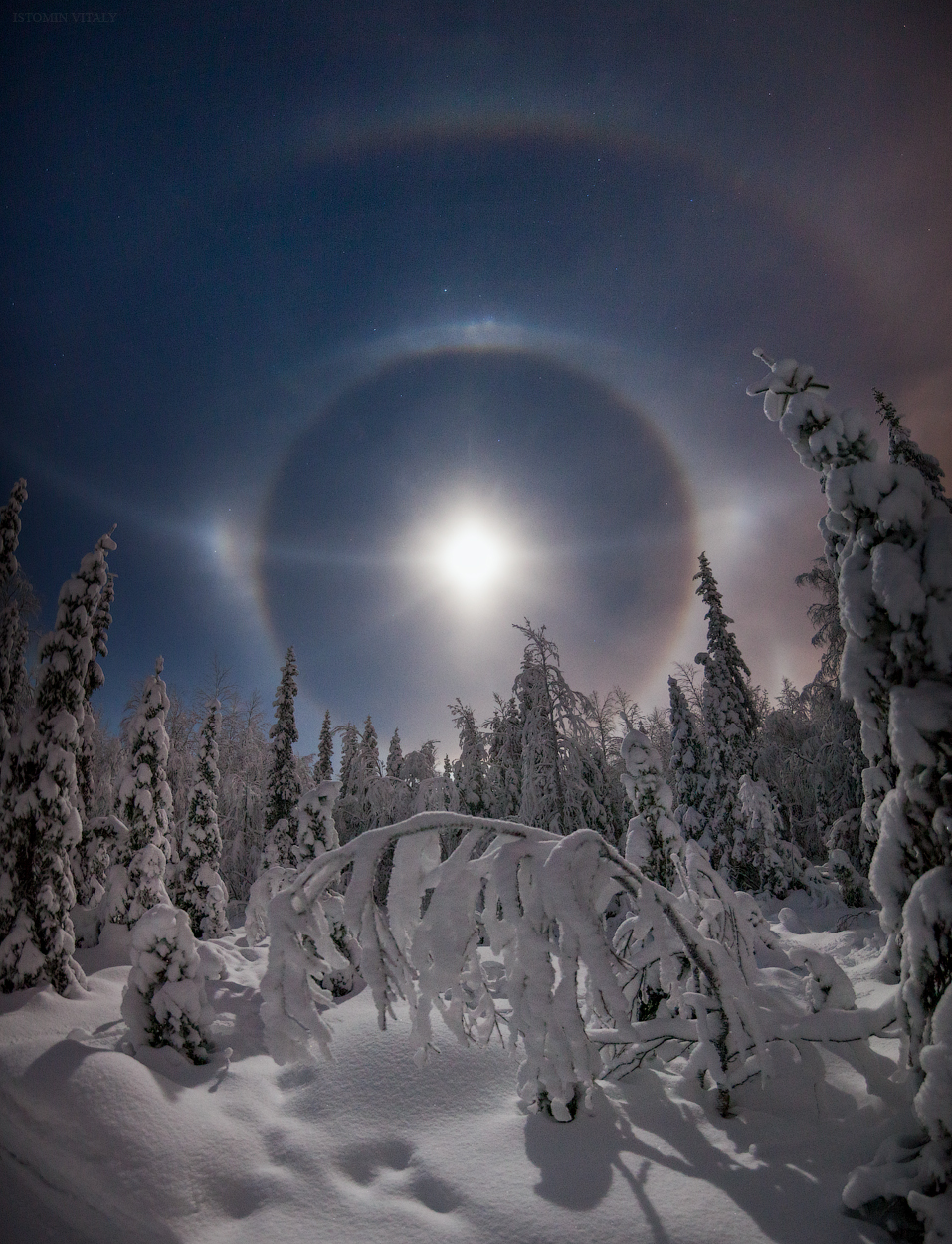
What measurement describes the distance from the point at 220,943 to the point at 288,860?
455 cm

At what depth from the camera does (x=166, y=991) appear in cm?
655

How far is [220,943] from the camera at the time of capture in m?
15.8

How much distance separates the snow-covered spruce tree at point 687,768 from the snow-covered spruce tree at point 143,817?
19.1 m

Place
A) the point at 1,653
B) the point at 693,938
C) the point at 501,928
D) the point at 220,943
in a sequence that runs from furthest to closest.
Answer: the point at 220,943 < the point at 1,653 < the point at 693,938 < the point at 501,928

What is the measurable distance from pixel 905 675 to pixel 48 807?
14.8 meters

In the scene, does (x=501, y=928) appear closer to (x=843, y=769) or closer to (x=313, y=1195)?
(x=313, y=1195)

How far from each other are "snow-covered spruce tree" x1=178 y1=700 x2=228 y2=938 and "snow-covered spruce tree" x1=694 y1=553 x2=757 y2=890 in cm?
1955

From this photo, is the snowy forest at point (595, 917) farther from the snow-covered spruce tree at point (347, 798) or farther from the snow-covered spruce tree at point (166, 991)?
the snow-covered spruce tree at point (347, 798)

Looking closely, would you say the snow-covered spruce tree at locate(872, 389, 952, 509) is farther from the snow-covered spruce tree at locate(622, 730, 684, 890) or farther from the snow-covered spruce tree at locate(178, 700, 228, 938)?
the snow-covered spruce tree at locate(178, 700, 228, 938)

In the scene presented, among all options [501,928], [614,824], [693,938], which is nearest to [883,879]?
[693,938]

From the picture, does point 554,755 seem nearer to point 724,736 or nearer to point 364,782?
point 724,736

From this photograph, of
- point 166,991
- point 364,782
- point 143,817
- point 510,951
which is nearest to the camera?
point 510,951

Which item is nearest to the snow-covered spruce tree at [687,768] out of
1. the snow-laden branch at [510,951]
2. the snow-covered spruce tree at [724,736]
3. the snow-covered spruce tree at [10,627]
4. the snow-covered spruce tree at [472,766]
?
the snow-covered spruce tree at [724,736]

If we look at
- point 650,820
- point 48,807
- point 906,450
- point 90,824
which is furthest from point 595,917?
point 90,824
